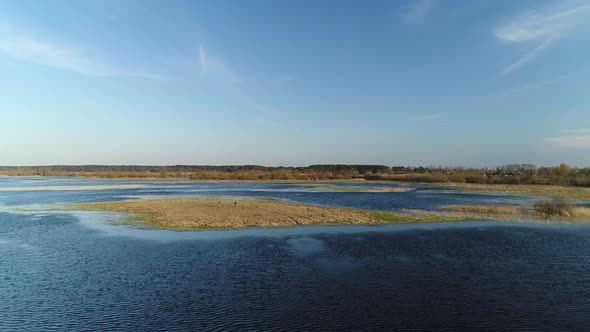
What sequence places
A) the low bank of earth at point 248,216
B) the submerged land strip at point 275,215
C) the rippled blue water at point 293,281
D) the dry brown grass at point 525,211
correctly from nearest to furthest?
the rippled blue water at point 293,281 < the low bank of earth at point 248,216 < the submerged land strip at point 275,215 < the dry brown grass at point 525,211

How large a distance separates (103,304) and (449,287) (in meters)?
12.9

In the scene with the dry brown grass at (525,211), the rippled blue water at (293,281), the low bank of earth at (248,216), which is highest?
the dry brown grass at (525,211)

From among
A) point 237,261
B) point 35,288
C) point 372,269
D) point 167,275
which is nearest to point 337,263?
point 372,269

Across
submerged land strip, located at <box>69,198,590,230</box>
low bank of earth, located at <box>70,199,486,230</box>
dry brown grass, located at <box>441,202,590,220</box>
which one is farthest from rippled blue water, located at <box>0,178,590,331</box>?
dry brown grass, located at <box>441,202,590,220</box>

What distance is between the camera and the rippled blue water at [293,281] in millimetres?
12523

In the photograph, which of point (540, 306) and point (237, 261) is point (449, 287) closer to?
point (540, 306)

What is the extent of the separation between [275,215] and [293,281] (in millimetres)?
19468

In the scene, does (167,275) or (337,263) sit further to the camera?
(337,263)

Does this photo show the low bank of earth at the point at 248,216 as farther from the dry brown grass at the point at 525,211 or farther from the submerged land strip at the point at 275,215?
the dry brown grass at the point at 525,211

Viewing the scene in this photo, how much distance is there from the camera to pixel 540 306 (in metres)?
13.7

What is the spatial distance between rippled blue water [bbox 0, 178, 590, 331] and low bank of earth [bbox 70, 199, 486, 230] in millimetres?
3971

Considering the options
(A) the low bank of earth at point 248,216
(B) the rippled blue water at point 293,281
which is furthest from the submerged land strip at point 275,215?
(B) the rippled blue water at point 293,281

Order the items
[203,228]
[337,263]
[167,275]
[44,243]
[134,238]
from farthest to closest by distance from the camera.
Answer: [203,228], [134,238], [44,243], [337,263], [167,275]

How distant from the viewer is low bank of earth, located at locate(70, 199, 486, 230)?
31.3 meters
